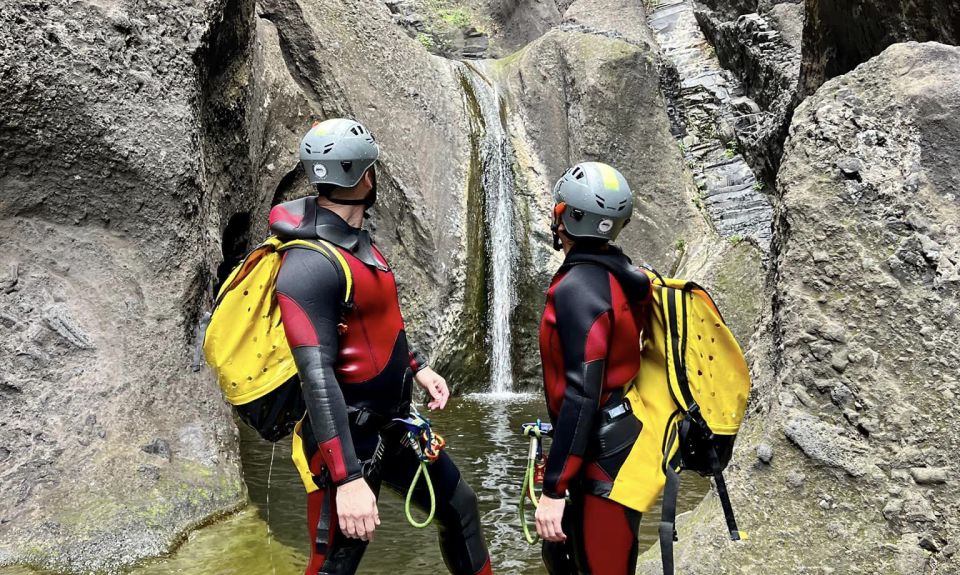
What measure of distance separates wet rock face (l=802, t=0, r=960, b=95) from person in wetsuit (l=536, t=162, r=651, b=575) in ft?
13.6

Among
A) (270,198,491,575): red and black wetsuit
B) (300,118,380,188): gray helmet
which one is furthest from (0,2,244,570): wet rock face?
(300,118,380,188): gray helmet

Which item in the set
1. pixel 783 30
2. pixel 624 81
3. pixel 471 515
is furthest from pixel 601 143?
pixel 471 515

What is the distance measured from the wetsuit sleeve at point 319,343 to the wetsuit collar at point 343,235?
0.40ft

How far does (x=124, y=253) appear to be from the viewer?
18.0ft

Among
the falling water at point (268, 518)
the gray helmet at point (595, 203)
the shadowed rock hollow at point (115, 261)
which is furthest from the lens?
the shadowed rock hollow at point (115, 261)

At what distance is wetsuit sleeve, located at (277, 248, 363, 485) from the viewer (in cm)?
250

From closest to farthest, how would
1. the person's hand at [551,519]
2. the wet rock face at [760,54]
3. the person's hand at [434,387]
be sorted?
the person's hand at [551,519]
the person's hand at [434,387]
the wet rock face at [760,54]

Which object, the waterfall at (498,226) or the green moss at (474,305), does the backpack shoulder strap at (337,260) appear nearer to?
the green moss at (474,305)

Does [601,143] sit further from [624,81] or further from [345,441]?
[345,441]

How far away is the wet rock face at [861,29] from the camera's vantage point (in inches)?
216

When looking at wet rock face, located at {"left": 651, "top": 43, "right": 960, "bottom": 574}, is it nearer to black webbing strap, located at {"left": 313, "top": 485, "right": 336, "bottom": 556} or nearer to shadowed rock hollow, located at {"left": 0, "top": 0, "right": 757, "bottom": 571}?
black webbing strap, located at {"left": 313, "top": 485, "right": 336, "bottom": 556}

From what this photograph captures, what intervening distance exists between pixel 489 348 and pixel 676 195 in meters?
4.31

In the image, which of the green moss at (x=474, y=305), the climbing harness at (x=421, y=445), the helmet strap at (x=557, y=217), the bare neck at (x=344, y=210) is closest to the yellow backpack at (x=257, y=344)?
the bare neck at (x=344, y=210)

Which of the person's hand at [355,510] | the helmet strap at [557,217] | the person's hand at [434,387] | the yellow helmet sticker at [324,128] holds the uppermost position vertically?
the yellow helmet sticker at [324,128]
